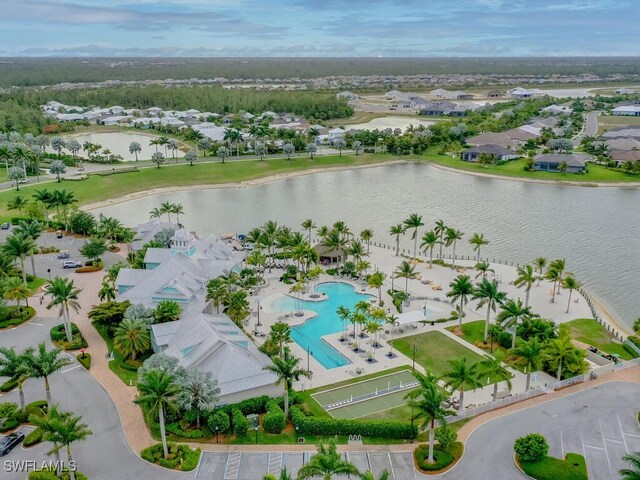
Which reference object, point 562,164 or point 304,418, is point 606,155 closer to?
point 562,164

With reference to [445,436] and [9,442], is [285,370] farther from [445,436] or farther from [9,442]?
[9,442]

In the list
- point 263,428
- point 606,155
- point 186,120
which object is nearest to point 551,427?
point 263,428

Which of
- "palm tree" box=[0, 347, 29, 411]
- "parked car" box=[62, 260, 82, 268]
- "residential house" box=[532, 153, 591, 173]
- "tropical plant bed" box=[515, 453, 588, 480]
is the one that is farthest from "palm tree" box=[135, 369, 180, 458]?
"residential house" box=[532, 153, 591, 173]

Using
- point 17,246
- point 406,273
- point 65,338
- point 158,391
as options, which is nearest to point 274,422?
point 158,391

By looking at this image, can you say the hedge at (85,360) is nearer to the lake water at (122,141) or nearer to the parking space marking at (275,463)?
the parking space marking at (275,463)

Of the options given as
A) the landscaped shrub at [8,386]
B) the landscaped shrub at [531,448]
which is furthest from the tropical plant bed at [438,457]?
the landscaped shrub at [8,386]

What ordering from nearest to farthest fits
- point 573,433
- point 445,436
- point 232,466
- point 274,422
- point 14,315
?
point 232,466 → point 445,436 → point 274,422 → point 573,433 → point 14,315
